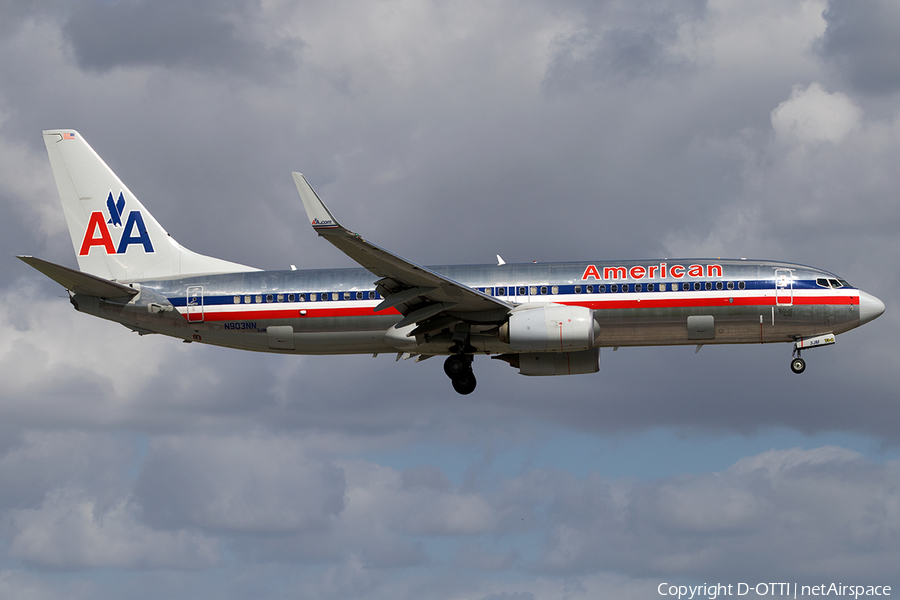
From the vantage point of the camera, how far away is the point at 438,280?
127 feet

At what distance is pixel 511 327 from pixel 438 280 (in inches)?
145

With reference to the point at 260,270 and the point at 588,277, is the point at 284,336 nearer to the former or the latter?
the point at 260,270

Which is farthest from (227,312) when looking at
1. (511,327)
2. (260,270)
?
(511,327)

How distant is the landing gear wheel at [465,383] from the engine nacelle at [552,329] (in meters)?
3.53

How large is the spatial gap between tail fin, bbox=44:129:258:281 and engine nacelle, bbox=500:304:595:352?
534 inches

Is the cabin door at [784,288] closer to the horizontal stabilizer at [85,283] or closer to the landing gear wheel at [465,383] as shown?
the landing gear wheel at [465,383]

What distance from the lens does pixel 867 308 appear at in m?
41.3

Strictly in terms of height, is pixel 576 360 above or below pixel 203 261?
below

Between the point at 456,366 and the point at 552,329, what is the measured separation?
5.32 m

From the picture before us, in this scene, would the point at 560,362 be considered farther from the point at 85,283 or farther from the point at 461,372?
the point at 85,283

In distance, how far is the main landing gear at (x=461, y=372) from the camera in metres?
42.5

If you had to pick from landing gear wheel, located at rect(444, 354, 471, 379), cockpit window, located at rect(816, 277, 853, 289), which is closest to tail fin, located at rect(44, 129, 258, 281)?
landing gear wheel, located at rect(444, 354, 471, 379)

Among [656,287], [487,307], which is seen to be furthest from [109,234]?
[656,287]

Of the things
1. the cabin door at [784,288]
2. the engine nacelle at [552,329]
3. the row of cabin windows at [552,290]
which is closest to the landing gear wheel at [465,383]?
the engine nacelle at [552,329]
